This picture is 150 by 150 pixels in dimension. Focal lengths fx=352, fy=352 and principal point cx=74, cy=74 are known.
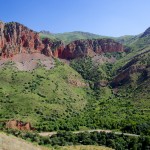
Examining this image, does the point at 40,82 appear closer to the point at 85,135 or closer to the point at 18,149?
the point at 85,135

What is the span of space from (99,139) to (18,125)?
35.7 m

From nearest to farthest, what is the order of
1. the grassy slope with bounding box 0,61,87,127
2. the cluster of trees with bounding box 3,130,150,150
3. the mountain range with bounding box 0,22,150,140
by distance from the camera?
the cluster of trees with bounding box 3,130,150,150 < the mountain range with bounding box 0,22,150,140 < the grassy slope with bounding box 0,61,87,127

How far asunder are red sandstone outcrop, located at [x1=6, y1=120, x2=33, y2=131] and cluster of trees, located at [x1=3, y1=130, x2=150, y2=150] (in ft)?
72.1

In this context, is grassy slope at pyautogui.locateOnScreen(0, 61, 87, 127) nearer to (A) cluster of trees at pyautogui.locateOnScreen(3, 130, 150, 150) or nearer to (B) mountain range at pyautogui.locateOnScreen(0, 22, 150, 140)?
(B) mountain range at pyautogui.locateOnScreen(0, 22, 150, 140)

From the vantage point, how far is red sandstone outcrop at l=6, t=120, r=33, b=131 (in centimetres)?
12038

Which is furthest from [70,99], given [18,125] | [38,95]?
[18,125]

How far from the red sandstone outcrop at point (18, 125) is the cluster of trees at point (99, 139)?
2198 centimetres

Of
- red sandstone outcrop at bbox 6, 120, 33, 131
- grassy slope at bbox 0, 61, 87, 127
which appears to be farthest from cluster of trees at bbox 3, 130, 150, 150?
grassy slope at bbox 0, 61, 87, 127

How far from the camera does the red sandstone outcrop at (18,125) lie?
12038 cm

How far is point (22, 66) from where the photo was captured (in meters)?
196

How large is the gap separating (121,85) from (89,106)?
1415 inches

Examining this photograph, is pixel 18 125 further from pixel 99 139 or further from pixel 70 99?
pixel 70 99

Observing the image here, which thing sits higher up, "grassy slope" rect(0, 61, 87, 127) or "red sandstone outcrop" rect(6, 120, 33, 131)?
"grassy slope" rect(0, 61, 87, 127)

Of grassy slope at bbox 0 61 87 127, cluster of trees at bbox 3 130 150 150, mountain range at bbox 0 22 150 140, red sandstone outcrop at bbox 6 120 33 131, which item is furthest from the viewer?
grassy slope at bbox 0 61 87 127
